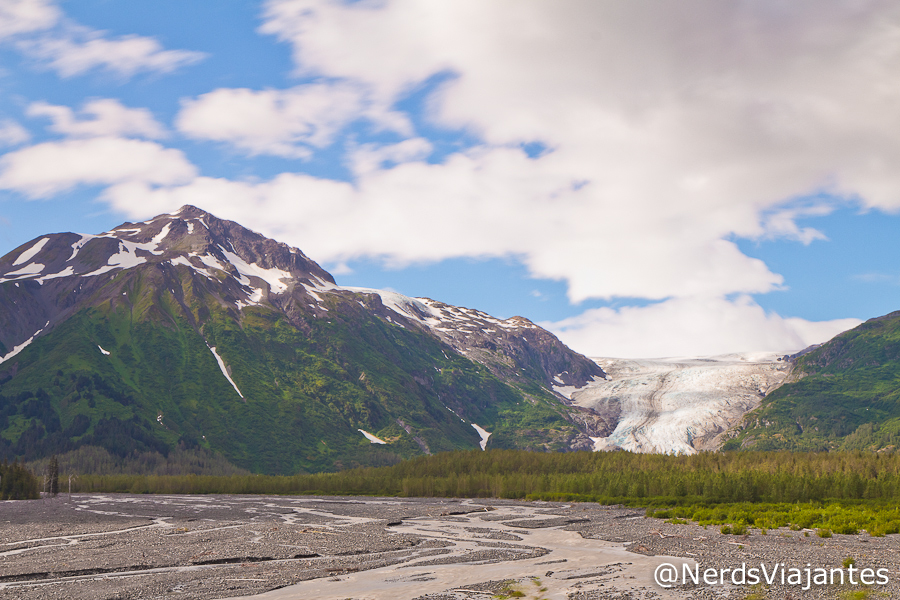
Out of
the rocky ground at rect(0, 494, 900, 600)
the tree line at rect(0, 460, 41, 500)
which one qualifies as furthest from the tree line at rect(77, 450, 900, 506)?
the tree line at rect(0, 460, 41, 500)

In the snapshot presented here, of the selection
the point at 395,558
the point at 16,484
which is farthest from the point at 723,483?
the point at 16,484

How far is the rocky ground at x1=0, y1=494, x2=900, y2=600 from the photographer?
44625 millimetres

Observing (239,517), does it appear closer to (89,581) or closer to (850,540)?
(89,581)

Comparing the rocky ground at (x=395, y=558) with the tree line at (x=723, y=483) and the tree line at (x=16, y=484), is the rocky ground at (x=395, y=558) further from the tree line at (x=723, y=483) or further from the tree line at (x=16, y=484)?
the tree line at (x=16, y=484)

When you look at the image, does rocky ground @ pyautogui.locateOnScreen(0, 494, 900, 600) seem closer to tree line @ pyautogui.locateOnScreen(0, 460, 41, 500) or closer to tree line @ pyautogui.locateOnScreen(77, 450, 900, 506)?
tree line @ pyautogui.locateOnScreen(77, 450, 900, 506)

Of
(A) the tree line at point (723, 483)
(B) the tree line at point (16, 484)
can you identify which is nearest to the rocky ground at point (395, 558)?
(A) the tree line at point (723, 483)

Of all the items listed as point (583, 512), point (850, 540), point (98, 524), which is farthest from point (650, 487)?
point (98, 524)

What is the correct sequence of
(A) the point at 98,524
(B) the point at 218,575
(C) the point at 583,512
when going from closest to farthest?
(B) the point at 218,575, (A) the point at 98,524, (C) the point at 583,512

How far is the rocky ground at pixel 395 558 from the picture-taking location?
4462cm

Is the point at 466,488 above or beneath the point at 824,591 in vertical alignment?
beneath

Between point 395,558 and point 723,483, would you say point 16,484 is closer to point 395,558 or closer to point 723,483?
point 395,558

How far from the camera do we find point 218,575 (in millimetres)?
52812

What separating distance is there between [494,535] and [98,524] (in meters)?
54.9

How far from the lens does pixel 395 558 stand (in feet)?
205
